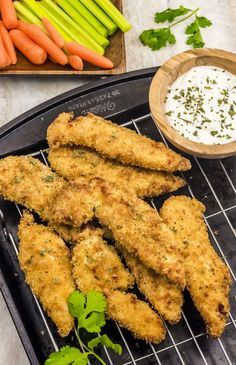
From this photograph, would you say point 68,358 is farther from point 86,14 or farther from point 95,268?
point 86,14

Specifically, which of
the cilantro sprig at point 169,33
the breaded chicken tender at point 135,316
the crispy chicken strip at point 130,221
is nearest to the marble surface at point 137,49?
the cilantro sprig at point 169,33

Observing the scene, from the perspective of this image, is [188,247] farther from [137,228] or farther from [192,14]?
[192,14]

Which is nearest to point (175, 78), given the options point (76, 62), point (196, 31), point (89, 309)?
point (76, 62)

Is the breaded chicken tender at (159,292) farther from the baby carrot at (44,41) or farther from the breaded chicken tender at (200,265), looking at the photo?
the baby carrot at (44,41)

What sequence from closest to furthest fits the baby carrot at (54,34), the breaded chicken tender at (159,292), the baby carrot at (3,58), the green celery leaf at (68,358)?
the green celery leaf at (68,358)
the breaded chicken tender at (159,292)
the baby carrot at (3,58)
the baby carrot at (54,34)

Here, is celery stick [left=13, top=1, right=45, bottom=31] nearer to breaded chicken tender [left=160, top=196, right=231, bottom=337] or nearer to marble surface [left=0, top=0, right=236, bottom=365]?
marble surface [left=0, top=0, right=236, bottom=365]

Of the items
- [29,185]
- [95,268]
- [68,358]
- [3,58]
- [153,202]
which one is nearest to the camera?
[68,358]

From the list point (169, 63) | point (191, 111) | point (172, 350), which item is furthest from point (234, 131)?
point (172, 350)
